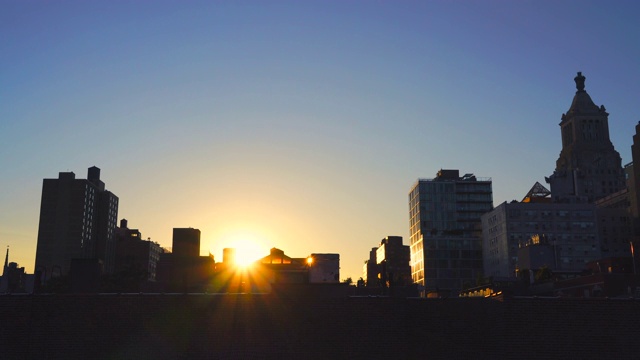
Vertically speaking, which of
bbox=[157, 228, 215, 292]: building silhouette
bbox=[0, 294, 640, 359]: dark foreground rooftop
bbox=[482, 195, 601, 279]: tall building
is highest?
bbox=[482, 195, 601, 279]: tall building

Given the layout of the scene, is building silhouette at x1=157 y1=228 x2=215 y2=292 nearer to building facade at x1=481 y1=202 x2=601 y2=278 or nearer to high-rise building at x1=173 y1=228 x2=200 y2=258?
high-rise building at x1=173 y1=228 x2=200 y2=258

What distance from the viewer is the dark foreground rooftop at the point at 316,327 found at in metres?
38.9

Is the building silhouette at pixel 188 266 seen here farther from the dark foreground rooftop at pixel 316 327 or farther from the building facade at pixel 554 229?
the building facade at pixel 554 229

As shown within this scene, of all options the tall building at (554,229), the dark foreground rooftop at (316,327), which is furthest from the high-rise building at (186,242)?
the tall building at (554,229)

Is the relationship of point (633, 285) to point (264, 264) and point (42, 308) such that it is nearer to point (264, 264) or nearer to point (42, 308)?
point (264, 264)

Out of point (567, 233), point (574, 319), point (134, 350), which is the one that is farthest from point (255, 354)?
point (567, 233)

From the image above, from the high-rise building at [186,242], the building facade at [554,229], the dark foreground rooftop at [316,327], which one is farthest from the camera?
the building facade at [554,229]

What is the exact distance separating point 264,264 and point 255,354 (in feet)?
96.1

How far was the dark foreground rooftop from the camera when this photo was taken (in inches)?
1532

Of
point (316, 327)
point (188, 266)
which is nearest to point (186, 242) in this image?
point (188, 266)

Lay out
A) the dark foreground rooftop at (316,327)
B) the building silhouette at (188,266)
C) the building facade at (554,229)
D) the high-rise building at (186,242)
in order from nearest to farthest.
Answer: the dark foreground rooftop at (316,327) < the building silhouette at (188,266) < the high-rise building at (186,242) < the building facade at (554,229)

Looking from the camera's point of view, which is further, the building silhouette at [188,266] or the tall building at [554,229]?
the tall building at [554,229]

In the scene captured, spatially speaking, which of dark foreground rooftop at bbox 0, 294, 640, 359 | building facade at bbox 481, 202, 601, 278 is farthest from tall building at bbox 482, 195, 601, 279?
dark foreground rooftop at bbox 0, 294, 640, 359

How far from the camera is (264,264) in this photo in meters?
68.9
